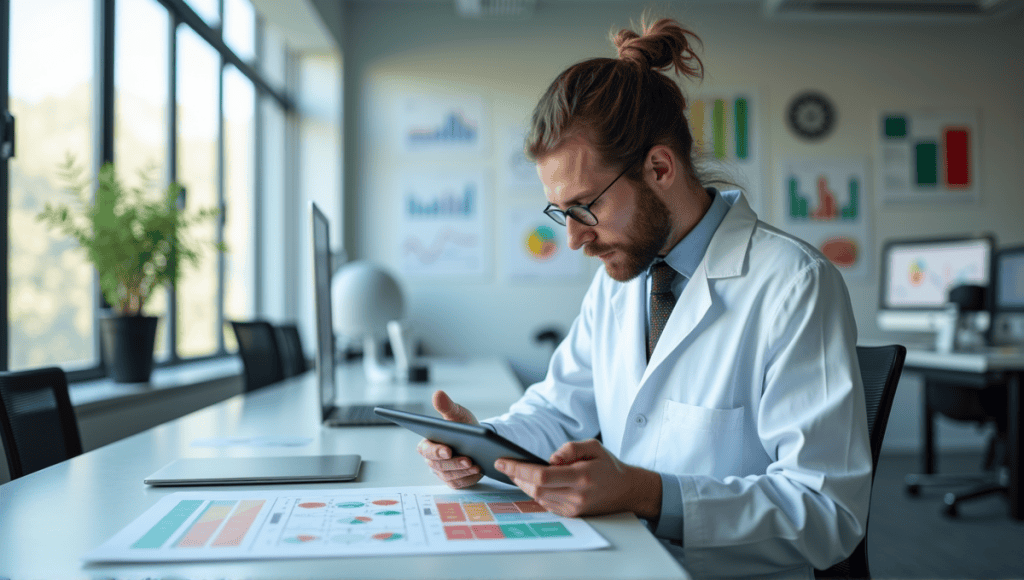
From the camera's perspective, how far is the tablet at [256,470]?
104 centimetres

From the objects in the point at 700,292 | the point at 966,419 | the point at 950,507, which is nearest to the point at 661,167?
the point at 700,292

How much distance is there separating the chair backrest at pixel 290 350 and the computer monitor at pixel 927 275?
3151 millimetres

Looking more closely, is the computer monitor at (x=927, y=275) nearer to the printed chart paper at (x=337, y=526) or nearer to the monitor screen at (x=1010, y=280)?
the monitor screen at (x=1010, y=280)

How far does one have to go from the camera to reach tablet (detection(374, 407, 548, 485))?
0.84 metres

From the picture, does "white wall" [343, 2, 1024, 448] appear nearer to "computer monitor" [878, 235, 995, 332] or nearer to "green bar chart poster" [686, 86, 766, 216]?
"green bar chart poster" [686, 86, 766, 216]

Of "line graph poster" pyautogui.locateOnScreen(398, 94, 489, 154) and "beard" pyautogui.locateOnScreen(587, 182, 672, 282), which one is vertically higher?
"line graph poster" pyautogui.locateOnScreen(398, 94, 489, 154)

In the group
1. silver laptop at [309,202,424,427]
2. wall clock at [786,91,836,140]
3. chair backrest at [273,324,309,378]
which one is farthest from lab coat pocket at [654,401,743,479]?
wall clock at [786,91,836,140]

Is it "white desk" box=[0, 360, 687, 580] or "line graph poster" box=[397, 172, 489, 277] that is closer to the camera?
"white desk" box=[0, 360, 687, 580]

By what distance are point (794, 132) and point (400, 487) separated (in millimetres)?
4280

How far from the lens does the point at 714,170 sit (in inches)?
54.3

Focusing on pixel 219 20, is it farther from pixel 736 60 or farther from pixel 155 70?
pixel 736 60

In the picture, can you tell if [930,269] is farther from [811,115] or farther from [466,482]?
[466,482]

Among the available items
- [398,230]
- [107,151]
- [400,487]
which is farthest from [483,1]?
[400,487]

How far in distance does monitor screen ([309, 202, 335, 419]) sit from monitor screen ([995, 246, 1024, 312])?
11.0 ft
